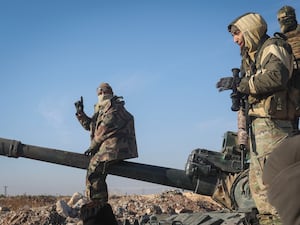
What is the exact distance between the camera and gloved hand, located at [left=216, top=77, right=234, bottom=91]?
4.84 meters

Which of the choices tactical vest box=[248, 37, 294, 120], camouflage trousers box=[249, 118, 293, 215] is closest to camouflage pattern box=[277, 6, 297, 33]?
tactical vest box=[248, 37, 294, 120]

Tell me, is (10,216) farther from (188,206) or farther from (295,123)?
(295,123)

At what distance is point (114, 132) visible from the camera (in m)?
7.98

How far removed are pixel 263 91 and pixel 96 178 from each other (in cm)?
394

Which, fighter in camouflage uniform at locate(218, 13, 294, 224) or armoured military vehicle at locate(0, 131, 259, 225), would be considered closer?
fighter in camouflage uniform at locate(218, 13, 294, 224)

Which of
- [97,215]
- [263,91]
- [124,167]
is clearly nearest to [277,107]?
[263,91]

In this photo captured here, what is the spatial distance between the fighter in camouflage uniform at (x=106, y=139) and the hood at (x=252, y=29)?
3480 millimetres

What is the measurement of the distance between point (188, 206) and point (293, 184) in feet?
49.7

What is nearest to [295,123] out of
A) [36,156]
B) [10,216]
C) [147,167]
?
[147,167]

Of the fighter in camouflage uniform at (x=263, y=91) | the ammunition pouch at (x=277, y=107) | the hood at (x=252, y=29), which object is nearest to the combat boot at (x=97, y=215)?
the fighter in camouflage uniform at (x=263, y=91)

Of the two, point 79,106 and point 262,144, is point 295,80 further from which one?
point 79,106

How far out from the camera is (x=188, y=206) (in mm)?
15820

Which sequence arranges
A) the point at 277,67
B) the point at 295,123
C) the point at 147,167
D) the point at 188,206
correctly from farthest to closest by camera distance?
1. the point at 188,206
2. the point at 147,167
3. the point at 295,123
4. the point at 277,67

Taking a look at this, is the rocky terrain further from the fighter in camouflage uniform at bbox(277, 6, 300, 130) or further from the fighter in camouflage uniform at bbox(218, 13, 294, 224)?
the fighter in camouflage uniform at bbox(218, 13, 294, 224)
